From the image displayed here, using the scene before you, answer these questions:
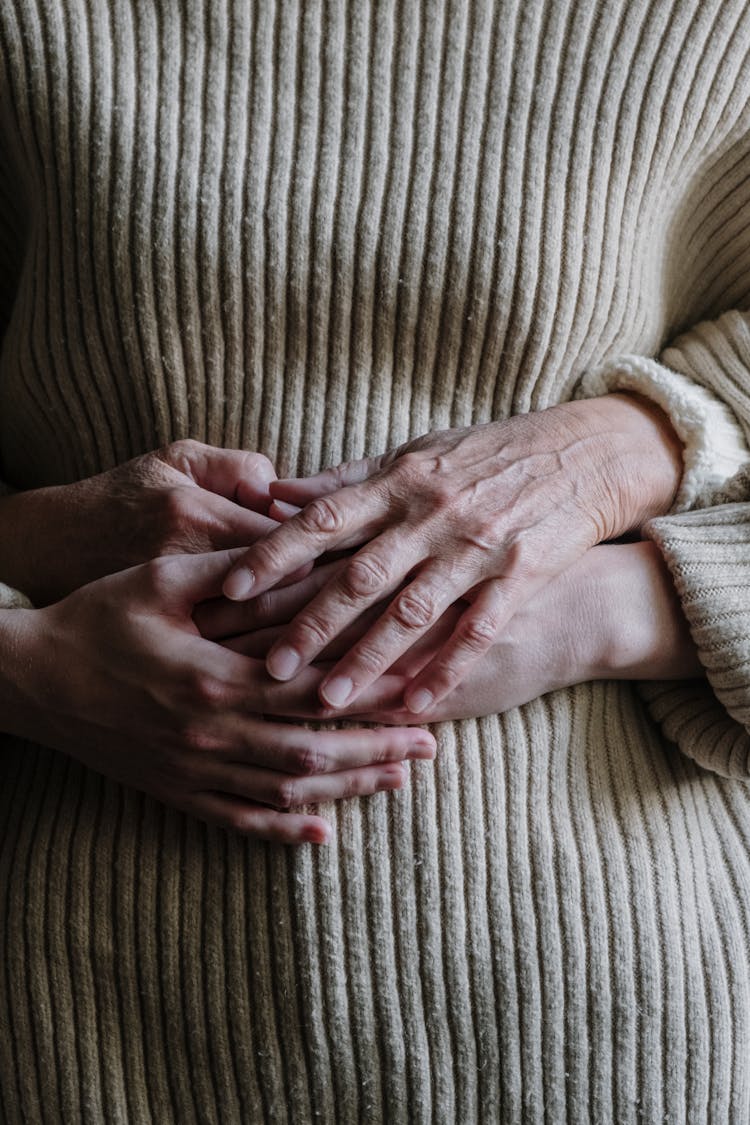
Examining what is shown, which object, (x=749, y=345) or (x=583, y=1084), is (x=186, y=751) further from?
(x=749, y=345)

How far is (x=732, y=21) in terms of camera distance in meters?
0.86

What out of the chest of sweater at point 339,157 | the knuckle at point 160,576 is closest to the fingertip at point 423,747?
the knuckle at point 160,576

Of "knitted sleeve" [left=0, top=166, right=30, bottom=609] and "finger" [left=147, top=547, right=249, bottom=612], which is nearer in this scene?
"finger" [left=147, top=547, right=249, bottom=612]

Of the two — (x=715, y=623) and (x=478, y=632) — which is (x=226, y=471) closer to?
(x=478, y=632)

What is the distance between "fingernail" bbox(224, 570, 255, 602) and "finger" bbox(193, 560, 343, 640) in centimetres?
4

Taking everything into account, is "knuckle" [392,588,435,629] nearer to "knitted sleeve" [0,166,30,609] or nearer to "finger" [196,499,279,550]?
"finger" [196,499,279,550]

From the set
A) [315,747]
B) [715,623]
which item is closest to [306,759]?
[315,747]

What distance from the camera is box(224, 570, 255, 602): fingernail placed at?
2.46 feet

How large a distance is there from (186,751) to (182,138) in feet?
1.68

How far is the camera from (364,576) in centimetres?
75

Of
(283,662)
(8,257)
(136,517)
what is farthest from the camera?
(8,257)

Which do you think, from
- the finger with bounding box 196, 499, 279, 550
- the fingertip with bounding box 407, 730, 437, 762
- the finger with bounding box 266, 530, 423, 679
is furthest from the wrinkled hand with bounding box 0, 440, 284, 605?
the fingertip with bounding box 407, 730, 437, 762

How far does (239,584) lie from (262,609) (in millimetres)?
48

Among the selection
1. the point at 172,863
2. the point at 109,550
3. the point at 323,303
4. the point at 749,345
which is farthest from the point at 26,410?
the point at 749,345
